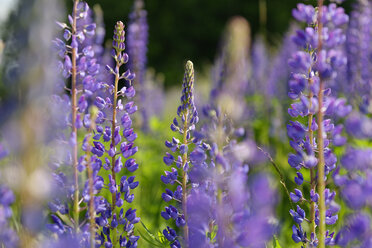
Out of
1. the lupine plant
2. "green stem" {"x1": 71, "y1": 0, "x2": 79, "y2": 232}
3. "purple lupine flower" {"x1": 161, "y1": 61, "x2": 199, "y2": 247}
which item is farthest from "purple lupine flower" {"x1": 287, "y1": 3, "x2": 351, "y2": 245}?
"green stem" {"x1": 71, "y1": 0, "x2": 79, "y2": 232}

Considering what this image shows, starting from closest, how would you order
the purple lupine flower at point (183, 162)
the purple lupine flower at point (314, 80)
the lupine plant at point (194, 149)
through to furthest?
the lupine plant at point (194, 149) < the purple lupine flower at point (314, 80) < the purple lupine flower at point (183, 162)

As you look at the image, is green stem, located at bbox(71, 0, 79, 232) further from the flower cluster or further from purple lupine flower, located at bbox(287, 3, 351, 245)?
purple lupine flower, located at bbox(287, 3, 351, 245)

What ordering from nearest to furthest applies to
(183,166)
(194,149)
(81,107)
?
(194,149) < (81,107) < (183,166)

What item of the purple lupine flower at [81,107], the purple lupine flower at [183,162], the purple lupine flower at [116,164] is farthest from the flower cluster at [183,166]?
the purple lupine flower at [81,107]

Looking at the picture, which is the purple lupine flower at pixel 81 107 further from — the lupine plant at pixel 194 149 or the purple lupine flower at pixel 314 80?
the purple lupine flower at pixel 314 80

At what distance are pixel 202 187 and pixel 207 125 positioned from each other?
12.6 inches

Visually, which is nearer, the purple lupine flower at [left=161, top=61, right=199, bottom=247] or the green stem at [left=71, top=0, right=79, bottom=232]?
the green stem at [left=71, top=0, right=79, bottom=232]

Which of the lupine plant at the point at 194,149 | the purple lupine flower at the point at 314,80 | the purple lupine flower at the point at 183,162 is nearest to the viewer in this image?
the lupine plant at the point at 194,149

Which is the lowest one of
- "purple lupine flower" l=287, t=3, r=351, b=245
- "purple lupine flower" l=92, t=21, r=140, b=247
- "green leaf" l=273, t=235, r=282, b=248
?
"green leaf" l=273, t=235, r=282, b=248

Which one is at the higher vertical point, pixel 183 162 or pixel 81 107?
pixel 81 107

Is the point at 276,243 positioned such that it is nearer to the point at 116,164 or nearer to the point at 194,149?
the point at 194,149

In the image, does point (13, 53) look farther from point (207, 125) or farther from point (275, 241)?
point (275, 241)

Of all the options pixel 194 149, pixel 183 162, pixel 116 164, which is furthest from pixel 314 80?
pixel 116 164

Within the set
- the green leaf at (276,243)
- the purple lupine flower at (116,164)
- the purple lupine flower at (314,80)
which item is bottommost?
the green leaf at (276,243)
